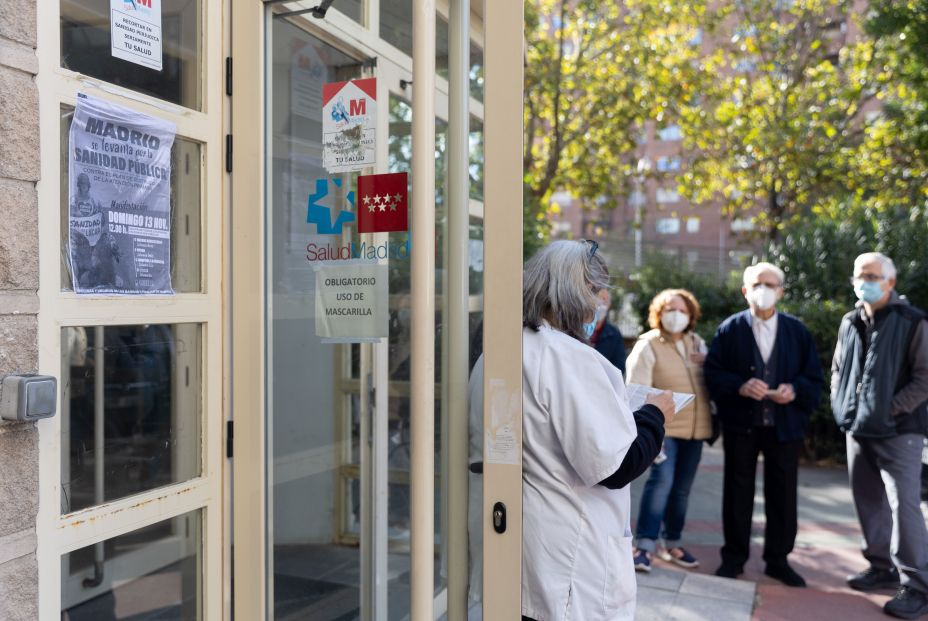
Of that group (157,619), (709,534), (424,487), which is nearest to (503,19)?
(424,487)

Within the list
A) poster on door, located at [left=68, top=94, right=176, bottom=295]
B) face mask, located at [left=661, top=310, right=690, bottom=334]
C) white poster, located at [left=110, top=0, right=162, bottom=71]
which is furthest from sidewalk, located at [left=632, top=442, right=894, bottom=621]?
white poster, located at [left=110, top=0, right=162, bottom=71]

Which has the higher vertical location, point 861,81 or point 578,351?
point 861,81

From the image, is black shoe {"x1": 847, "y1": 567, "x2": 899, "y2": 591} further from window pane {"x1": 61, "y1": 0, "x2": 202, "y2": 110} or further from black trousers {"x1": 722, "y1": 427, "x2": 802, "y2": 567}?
window pane {"x1": 61, "y1": 0, "x2": 202, "y2": 110}

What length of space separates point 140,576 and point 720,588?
326 cm

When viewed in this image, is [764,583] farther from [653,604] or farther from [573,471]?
[573,471]

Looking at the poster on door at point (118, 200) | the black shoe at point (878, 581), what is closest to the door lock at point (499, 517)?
the poster on door at point (118, 200)

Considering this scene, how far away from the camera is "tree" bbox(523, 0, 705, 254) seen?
12.5 meters

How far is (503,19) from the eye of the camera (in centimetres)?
210

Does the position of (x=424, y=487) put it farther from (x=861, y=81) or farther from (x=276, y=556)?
(x=861, y=81)

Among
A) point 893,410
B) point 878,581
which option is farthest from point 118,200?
point 878,581

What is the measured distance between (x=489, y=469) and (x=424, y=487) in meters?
0.20

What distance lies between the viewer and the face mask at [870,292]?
14.9ft

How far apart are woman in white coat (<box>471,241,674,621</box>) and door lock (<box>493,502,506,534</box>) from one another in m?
0.14

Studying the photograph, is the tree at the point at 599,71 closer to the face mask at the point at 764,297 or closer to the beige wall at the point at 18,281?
the face mask at the point at 764,297
